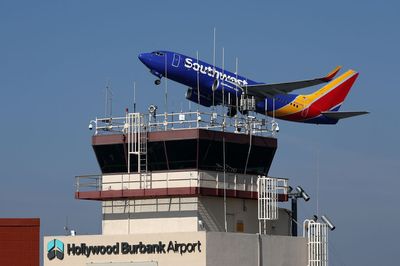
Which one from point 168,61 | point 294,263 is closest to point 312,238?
point 294,263

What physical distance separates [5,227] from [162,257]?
36.7 feet

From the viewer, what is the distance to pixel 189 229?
125ft

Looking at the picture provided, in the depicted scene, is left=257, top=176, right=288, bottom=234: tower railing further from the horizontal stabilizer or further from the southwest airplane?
the horizontal stabilizer

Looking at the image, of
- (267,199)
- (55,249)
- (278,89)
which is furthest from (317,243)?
(278,89)

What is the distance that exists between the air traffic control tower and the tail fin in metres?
19.8

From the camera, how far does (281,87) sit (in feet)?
188

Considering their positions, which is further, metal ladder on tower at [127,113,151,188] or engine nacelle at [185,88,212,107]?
engine nacelle at [185,88,212,107]

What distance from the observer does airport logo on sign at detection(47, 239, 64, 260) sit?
37.8 metres

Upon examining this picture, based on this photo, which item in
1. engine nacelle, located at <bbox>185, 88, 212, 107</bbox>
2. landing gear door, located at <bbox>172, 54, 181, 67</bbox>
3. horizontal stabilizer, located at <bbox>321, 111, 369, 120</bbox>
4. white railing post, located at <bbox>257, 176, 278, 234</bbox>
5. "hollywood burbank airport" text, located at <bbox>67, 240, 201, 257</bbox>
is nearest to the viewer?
"hollywood burbank airport" text, located at <bbox>67, 240, 201, 257</bbox>

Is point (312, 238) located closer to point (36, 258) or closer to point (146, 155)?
point (146, 155)

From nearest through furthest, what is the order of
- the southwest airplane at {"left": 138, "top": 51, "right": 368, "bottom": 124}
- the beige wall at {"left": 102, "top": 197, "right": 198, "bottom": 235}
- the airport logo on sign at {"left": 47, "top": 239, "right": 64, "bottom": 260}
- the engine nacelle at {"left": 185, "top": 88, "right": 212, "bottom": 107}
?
1. the airport logo on sign at {"left": 47, "top": 239, "right": 64, "bottom": 260}
2. the beige wall at {"left": 102, "top": 197, "right": 198, "bottom": 235}
3. the engine nacelle at {"left": 185, "top": 88, "right": 212, "bottom": 107}
4. the southwest airplane at {"left": 138, "top": 51, "right": 368, "bottom": 124}

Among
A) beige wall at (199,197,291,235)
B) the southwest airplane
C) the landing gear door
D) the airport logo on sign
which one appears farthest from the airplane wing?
the airport logo on sign

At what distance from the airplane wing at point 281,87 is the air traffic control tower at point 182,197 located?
11.3 meters

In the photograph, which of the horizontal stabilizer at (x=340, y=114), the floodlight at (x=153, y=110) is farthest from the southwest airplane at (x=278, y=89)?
the floodlight at (x=153, y=110)
